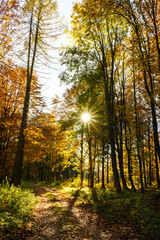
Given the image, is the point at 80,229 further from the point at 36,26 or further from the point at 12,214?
the point at 36,26

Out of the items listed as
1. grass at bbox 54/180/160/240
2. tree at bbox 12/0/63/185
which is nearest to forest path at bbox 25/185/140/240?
grass at bbox 54/180/160/240

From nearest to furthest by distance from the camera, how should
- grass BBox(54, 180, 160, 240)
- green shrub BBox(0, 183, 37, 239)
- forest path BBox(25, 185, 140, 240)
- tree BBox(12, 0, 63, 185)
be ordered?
green shrub BBox(0, 183, 37, 239), forest path BBox(25, 185, 140, 240), grass BBox(54, 180, 160, 240), tree BBox(12, 0, 63, 185)

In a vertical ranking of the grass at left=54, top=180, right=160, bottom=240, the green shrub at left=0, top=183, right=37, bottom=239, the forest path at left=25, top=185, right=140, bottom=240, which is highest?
the green shrub at left=0, top=183, right=37, bottom=239

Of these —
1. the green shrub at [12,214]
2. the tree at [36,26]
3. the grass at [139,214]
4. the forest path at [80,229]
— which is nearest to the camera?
the green shrub at [12,214]

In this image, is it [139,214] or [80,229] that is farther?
[139,214]

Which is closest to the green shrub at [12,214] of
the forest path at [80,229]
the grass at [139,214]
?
the forest path at [80,229]

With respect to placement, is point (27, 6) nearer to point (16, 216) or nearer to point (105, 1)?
point (105, 1)

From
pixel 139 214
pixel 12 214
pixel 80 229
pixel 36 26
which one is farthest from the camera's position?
pixel 36 26

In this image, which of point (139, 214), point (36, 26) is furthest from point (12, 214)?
point (36, 26)

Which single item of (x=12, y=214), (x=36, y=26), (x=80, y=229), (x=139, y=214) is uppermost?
(x=36, y=26)

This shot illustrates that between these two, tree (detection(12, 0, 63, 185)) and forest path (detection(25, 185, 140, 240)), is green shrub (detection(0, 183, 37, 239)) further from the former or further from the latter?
tree (detection(12, 0, 63, 185))

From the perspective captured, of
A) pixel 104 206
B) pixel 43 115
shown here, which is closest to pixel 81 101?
pixel 43 115

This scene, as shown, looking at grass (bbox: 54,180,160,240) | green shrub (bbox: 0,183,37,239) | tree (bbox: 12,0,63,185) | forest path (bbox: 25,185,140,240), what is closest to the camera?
green shrub (bbox: 0,183,37,239)

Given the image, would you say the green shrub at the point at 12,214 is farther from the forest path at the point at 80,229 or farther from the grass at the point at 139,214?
the grass at the point at 139,214
